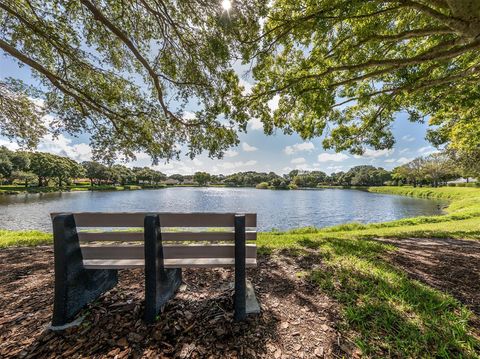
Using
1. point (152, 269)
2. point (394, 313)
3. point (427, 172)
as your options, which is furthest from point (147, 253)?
point (427, 172)

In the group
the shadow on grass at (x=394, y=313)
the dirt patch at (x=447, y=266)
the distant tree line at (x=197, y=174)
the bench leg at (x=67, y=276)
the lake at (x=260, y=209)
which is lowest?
the lake at (x=260, y=209)

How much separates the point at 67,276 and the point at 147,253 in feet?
2.95

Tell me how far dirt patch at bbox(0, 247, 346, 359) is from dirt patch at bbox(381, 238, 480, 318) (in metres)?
1.85

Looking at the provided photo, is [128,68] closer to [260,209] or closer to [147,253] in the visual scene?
[147,253]

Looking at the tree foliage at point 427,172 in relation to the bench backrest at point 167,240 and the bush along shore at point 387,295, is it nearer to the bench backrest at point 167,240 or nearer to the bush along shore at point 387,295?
the bush along shore at point 387,295

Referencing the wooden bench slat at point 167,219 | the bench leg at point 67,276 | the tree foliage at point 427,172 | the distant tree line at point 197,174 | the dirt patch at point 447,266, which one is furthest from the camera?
the tree foliage at point 427,172

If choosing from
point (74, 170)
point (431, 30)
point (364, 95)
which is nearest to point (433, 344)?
point (431, 30)

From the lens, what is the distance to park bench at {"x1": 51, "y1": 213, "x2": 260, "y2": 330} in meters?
A: 2.11

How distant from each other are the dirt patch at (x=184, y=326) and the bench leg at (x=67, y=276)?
16 cm

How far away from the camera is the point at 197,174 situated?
11138 centimetres

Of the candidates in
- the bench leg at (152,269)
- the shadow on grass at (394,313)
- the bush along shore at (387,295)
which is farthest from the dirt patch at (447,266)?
the bench leg at (152,269)

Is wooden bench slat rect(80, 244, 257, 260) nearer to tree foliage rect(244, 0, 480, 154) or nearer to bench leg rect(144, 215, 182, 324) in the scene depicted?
bench leg rect(144, 215, 182, 324)

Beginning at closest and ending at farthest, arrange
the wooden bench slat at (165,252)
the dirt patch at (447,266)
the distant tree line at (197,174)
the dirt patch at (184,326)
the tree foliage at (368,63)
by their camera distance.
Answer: the dirt patch at (184,326), the wooden bench slat at (165,252), the dirt patch at (447,266), the tree foliage at (368,63), the distant tree line at (197,174)

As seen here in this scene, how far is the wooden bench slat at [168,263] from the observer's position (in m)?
2.26
